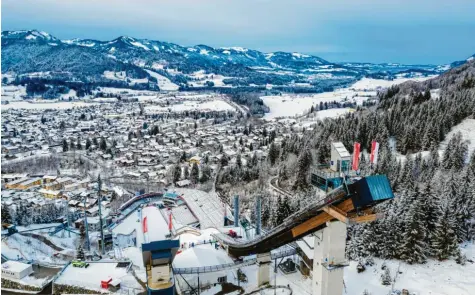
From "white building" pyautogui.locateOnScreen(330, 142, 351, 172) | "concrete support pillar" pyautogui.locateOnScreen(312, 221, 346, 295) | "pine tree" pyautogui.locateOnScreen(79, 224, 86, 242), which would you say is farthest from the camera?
"pine tree" pyautogui.locateOnScreen(79, 224, 86, 242)

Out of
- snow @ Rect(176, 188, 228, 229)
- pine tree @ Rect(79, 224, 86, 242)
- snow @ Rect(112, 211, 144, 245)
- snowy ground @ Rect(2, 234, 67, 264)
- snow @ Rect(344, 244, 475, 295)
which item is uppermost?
snow @ Rect(344, 244, 475, 295)

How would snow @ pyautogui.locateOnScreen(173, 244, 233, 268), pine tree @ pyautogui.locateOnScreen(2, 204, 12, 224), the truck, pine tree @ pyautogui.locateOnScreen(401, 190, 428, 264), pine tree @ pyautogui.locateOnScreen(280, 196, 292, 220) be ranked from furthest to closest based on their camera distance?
pine tree @ pyautogui.locateOnScreen(2, 204, 12, 224), pine tree @ pyautogui.locateOnScreen(280, 196, 292, 220), the truck, snow @ pyautogui.locateOnScreen(173, 244, 233, 268), pine tree @ pyautogui.locateOnScreen(401, 190, 428, 264)

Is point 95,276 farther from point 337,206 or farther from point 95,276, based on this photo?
point 337,206

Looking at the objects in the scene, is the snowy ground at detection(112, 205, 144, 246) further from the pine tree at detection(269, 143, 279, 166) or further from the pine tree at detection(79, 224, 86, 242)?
the pine tree at detection(269, 143, 279, 166)

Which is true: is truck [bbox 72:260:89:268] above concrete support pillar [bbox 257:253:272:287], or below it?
below

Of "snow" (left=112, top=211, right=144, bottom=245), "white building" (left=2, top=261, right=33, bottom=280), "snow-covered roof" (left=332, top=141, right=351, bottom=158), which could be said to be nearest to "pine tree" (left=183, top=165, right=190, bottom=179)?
"snow" (left=112, top=211, right=144, bottom=245)

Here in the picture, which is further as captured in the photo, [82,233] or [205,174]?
[205,174]

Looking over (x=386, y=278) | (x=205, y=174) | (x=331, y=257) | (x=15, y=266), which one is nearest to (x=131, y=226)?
(x=15, y=266)

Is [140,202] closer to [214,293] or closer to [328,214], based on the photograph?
[214,293]
